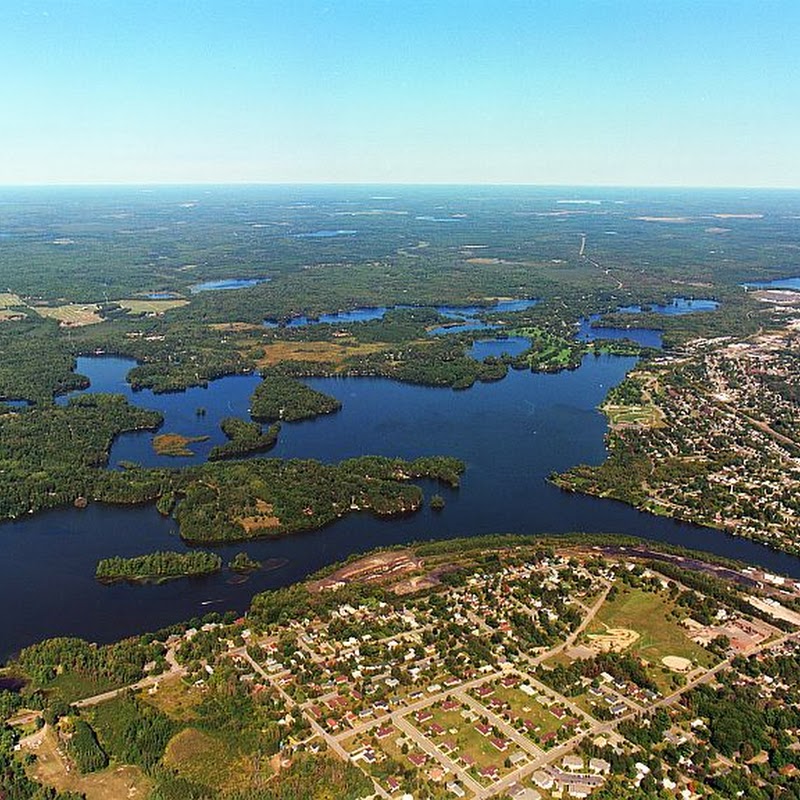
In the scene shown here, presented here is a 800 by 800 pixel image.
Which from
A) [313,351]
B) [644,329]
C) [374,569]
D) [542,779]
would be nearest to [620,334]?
[644,329]

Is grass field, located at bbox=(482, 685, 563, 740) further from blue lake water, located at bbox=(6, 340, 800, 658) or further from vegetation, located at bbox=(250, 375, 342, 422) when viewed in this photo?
vegetation, located at bbox=(250, 375, 342, 422)

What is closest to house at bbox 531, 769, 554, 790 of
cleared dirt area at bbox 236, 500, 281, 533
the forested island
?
the forested island

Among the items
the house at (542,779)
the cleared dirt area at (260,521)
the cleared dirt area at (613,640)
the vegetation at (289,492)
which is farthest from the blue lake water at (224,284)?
the house at (542,779)

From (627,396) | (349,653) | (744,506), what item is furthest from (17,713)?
(627,396)

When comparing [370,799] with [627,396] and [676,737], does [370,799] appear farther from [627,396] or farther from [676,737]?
[627,396]

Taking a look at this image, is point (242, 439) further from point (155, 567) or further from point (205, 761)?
point (205, 761)

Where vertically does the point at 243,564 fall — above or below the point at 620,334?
below

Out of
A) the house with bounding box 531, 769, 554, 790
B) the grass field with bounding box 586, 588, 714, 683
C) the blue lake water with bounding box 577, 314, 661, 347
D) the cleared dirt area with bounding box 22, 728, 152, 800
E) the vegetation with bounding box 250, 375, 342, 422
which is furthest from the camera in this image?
the blue lake water with bounding box 577, 314, 661, 347

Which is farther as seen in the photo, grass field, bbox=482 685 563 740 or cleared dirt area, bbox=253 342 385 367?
cleared dirt area, bbox=253 342 385 367
